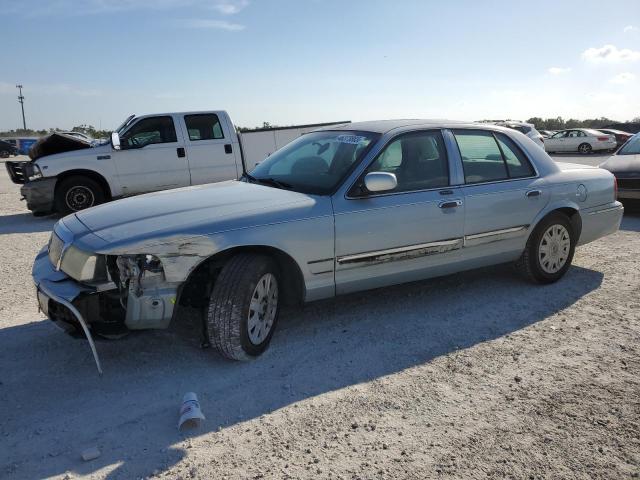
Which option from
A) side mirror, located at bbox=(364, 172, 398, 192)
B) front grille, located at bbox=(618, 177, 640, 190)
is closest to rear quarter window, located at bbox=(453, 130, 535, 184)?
side mirror, located at bbox=(364, 172, 398, 192)

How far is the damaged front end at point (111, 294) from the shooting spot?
328cm

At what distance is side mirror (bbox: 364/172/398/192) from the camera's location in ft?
12.9

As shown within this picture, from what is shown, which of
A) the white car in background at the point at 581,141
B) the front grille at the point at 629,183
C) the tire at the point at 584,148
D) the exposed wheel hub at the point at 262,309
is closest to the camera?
the exposed wheel hub at the point at 262,309

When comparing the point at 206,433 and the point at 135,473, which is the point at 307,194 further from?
the point at 135,473

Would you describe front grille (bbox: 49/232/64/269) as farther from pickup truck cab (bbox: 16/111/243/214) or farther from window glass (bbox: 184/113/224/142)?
window glass (bbox: 184/113/224/142)

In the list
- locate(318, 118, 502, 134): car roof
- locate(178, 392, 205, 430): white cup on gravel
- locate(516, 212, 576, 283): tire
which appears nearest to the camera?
locate(178, 392, 205, 430): white cup on gravel

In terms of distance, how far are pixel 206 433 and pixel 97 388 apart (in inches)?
36.7

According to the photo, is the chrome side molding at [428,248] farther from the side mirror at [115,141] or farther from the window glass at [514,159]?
the side mirror at [115,141]

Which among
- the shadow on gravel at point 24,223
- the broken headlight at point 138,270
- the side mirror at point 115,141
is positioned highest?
the side mirror at point 115,141

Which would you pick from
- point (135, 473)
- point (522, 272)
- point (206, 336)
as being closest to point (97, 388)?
point (206, 336)

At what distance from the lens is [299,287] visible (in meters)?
3.93

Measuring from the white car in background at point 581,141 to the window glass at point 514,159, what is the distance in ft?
80.6

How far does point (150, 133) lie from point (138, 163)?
59cm

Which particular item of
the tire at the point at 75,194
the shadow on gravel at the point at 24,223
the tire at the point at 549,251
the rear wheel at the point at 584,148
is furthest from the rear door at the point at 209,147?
the rear wheel at the point at 584,148
